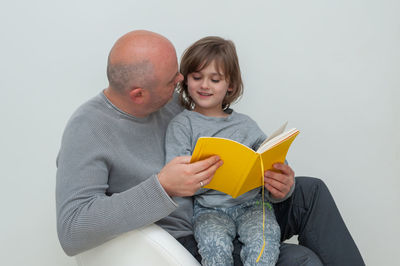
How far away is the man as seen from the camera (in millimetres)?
1353

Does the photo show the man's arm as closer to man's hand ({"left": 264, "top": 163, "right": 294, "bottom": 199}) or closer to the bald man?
the bald man

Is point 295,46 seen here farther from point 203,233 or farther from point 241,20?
point 203,233

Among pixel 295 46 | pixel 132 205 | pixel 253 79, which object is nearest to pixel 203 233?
pixel 132 205

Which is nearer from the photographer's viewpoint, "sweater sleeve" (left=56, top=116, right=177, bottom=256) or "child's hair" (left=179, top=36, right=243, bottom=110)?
"sweater sleeve" (left=56, top=116, right=177, bottom=256)

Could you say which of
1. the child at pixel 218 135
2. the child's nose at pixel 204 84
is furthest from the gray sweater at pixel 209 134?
the child's nose at pixel 204 84

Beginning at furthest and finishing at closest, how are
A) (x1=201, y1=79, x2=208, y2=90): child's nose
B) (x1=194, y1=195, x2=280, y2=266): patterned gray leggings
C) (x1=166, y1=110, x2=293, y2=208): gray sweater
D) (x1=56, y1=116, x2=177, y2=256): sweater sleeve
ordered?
(x1=201, y1=79, x2=208, y2=90): child's nose, (x1=166, y1=110, x2=293, y2=208): gray sweater, (x1=194, y1=195, x2=280, y2=266): patterned gray leggings, (x1=56, y1=116, x2=177, y2=256): sweater sleeve

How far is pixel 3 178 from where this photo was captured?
7.90 feet

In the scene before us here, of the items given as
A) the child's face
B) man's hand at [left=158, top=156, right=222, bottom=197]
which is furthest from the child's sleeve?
man's hand at [left=158, top=156, right=222, bottom=197]

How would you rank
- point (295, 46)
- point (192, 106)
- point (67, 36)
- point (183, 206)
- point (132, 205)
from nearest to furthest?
point (132, 205)
point (183, 206)
point (192, 106)
point (67, 36)
point (295, 46)

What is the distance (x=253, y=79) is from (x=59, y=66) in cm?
102

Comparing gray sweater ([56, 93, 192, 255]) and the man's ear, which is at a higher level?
the man's ear

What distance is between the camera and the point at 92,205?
1347mm

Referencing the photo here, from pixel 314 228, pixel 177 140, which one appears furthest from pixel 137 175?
pixel 314 228

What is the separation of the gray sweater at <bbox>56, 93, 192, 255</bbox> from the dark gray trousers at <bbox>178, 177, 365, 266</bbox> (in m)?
0.31
